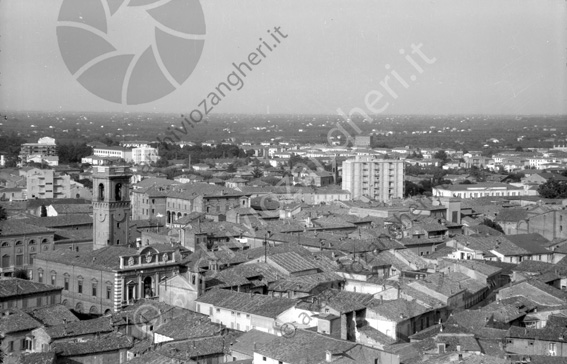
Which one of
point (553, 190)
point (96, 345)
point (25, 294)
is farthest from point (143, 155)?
point (96, 345)

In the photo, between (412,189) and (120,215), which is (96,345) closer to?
(120,215)

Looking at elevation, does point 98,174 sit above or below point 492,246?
above

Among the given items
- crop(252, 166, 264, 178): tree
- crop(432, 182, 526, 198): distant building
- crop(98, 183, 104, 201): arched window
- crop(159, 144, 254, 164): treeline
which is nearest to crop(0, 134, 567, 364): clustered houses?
crop(98, 183, 104, 201): arched window

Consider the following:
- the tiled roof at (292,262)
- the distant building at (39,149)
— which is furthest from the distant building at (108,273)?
the distant building at (39,149)

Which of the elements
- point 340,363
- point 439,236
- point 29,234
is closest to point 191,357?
point 340,363

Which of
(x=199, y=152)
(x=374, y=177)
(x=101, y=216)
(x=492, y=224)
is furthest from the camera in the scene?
(x=199, y=152)

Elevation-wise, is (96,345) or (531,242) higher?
(531,242)

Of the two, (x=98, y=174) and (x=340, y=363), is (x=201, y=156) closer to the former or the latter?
(x=98, y=174)
